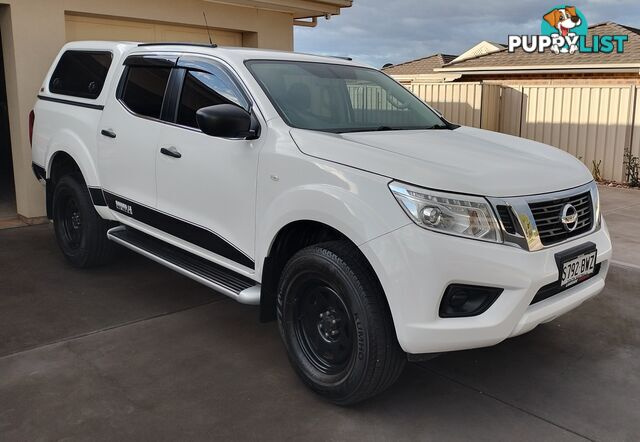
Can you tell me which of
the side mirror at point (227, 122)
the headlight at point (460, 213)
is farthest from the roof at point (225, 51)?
the headlight at point (460, 213)

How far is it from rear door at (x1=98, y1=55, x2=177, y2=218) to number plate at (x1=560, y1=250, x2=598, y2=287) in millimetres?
2832

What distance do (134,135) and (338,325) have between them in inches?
90.8

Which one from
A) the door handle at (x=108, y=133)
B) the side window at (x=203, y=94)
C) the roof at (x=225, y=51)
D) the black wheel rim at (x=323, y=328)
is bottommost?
the black wheel rim at (x=323, y=328)

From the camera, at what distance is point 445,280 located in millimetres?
2854

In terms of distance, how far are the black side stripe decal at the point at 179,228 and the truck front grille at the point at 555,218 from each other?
65.6 inches

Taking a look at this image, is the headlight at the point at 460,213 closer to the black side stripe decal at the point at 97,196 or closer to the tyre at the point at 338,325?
the tyre at the point at 338,325

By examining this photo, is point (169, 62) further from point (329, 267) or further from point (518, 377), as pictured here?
point (518, 377)

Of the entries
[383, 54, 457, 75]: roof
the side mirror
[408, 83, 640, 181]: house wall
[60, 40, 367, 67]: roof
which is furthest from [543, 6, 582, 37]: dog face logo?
the side mirror

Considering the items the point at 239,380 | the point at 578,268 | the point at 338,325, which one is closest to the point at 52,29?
the point at 239,380

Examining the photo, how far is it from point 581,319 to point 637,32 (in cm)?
1881

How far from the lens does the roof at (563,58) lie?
17.5 m

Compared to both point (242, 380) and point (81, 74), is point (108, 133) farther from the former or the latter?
point (242, 380)

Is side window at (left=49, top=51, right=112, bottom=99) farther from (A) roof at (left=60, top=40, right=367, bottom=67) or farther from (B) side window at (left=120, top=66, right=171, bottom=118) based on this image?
(B) side window at (left=120, top=66, right=171, bottom=118)

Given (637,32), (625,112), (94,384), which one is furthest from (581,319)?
(637,32)
